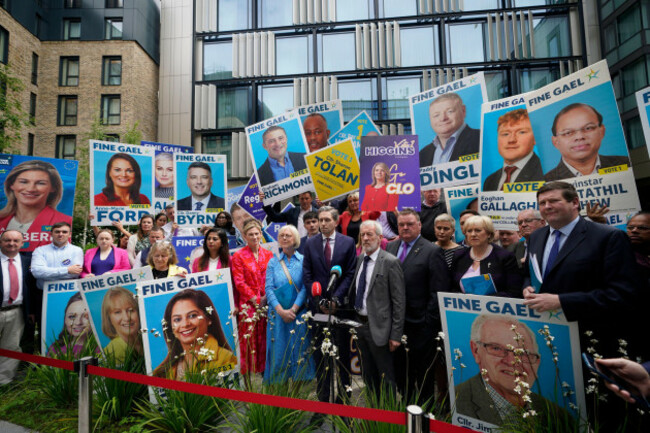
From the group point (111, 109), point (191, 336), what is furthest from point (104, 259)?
point (111, 109)

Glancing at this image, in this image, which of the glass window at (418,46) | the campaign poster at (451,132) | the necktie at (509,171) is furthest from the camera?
the glass window at (418,46)

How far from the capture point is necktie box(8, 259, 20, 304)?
504cm

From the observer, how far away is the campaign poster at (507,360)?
8.30 feet

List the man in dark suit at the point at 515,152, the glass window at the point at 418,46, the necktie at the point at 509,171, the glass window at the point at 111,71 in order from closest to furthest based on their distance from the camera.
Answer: the man in dark suit at the point at 515,152, the necktie at the point at 509,171, the glass window at the point at 418,46, the glass window at the point at 111,71

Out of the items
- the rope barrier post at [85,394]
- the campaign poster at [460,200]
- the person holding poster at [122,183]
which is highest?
the person holding poster at [122,183]

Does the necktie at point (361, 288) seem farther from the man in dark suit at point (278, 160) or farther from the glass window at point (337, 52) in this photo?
the glass window at point (337, 52)

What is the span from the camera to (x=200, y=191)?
754 centimetres

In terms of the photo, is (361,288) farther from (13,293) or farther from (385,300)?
(13,293)

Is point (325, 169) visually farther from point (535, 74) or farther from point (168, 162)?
point (535, 74)

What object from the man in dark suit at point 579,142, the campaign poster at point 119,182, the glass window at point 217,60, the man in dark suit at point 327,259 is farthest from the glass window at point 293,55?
the man in dark suit at point 579,142

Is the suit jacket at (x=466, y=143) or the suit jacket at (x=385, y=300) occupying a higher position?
the suit jacket at (x=466, y=143)

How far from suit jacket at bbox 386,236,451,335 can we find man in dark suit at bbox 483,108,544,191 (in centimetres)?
158

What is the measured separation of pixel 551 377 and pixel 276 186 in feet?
17.3

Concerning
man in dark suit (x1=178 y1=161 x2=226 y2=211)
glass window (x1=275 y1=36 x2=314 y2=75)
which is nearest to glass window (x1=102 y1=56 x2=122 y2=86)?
glass window (x1=275 y1=36 x2=314 y2=75)
